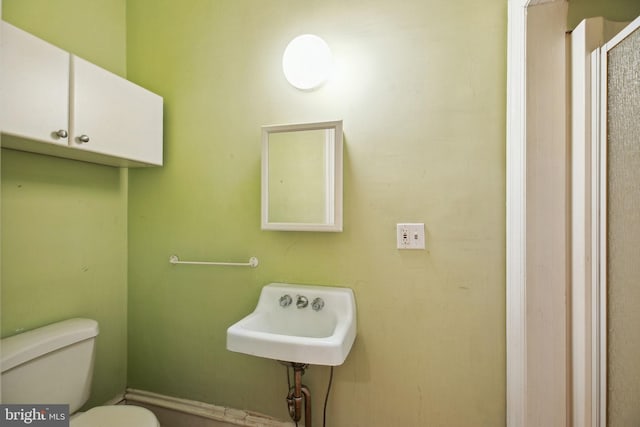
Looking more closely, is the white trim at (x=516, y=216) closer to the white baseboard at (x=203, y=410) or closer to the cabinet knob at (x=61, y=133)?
the white baseboard at (x=203, y=410)

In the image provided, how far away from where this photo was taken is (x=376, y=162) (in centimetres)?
128

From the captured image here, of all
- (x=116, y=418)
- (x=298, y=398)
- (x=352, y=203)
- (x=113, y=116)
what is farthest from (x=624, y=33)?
(x=116, y=418)

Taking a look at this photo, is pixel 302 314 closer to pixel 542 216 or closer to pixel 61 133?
pixel 542 216

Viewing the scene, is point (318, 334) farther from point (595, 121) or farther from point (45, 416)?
point (595, 121)

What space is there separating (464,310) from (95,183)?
1.80m

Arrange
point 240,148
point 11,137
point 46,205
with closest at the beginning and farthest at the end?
point 11,137
point 46,205
point 240,148

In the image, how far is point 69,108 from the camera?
3.66ft

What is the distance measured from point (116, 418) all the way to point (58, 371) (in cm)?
29

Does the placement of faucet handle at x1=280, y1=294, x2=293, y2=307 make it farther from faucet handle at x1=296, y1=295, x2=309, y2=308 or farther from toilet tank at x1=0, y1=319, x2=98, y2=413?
toilet tank at x1=0, y1=319, x2=98, y2=413

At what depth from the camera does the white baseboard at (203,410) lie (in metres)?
1.41

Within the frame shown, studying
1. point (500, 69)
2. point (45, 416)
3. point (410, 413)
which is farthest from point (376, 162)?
point (45, 416)

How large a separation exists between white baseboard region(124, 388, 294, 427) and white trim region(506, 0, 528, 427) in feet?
3.14

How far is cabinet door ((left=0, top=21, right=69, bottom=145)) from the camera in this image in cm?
94

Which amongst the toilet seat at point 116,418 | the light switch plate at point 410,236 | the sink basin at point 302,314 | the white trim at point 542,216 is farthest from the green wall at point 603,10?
the toilet seat at point 116,418
